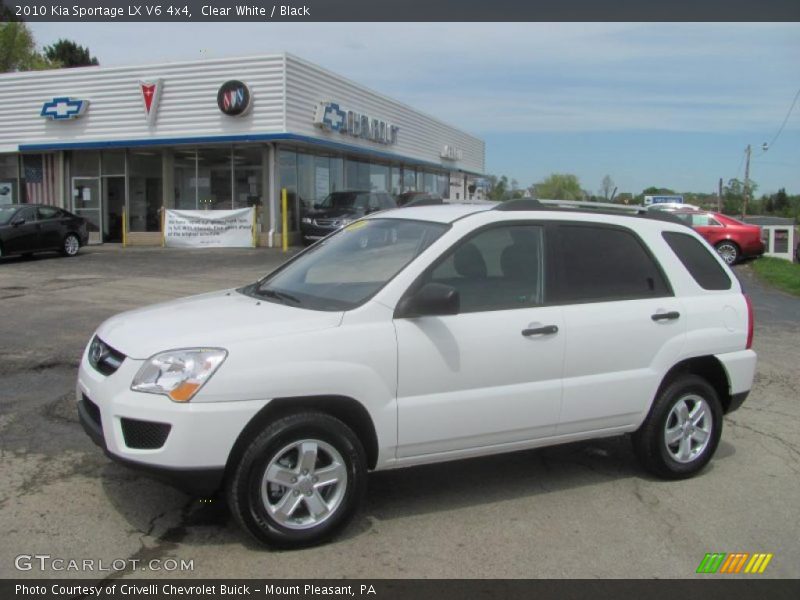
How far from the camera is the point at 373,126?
28.3 meters

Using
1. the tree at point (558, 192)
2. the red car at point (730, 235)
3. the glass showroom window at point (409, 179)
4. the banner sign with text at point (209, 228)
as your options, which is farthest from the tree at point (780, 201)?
the banner sign with text at point (209, 228)

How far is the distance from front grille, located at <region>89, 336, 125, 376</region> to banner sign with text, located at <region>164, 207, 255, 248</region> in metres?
19.0

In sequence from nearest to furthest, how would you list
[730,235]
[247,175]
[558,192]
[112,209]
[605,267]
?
[605,267]
[558,192]
[730,235]
[247,175]
[112,209]

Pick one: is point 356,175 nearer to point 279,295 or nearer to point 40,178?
point 40,178

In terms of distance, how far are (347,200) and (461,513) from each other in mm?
20038

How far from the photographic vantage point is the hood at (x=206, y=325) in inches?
148

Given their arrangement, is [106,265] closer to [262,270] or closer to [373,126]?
[262,270]

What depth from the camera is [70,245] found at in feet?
67.3

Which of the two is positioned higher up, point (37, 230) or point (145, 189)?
point (145, 189)

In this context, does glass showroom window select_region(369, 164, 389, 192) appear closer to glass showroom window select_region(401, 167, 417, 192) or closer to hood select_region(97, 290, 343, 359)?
glass showroom window select_region(401, 167, 417, 192)

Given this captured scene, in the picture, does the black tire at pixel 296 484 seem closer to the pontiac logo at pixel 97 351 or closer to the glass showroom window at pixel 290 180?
the pontiac logo at pixel 97 351

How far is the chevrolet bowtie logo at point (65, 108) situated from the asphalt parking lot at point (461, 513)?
66.0 feet

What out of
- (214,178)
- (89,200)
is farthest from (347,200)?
(89,200)

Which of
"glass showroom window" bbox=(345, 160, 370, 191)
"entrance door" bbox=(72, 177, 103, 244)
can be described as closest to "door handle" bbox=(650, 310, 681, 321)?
"entrance door" bbox=(72, 177, 103, 244)
